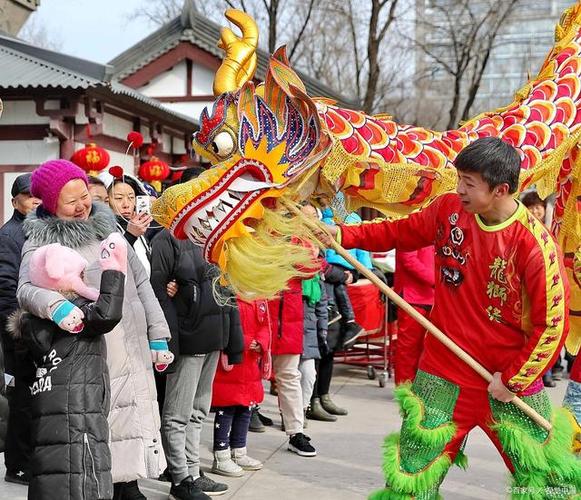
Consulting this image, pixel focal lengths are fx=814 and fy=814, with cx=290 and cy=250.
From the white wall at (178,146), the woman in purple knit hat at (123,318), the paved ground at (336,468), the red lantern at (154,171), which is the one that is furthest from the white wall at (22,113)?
the woman in purple knit hat at (123,318)

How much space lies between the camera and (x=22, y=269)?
3.39 meters

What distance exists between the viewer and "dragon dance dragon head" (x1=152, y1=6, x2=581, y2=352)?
311 centimetres

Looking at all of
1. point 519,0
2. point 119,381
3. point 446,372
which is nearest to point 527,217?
point 446,372

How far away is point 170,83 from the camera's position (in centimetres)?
1633

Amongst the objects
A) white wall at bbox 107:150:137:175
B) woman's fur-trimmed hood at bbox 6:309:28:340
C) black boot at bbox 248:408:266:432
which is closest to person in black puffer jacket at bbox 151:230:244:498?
woman's fur-trimmed hood at bbox 6:309:28:340

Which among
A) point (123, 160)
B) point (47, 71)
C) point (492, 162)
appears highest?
point (47, 71)

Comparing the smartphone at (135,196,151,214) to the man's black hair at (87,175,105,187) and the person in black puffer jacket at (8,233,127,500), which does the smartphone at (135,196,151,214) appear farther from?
the person in black puffer jacket at (8,233,127,500)

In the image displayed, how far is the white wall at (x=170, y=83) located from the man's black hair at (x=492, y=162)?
44.9ft

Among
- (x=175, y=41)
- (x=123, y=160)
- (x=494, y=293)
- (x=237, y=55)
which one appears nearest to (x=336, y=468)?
(x=494, y=293)

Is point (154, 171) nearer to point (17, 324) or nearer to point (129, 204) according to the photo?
point (129, 204)

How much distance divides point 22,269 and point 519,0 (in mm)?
18639

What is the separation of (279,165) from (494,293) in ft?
3.13

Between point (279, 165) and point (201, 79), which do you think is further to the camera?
point (201, 79)

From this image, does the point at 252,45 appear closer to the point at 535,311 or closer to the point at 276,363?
the point at 535,311
